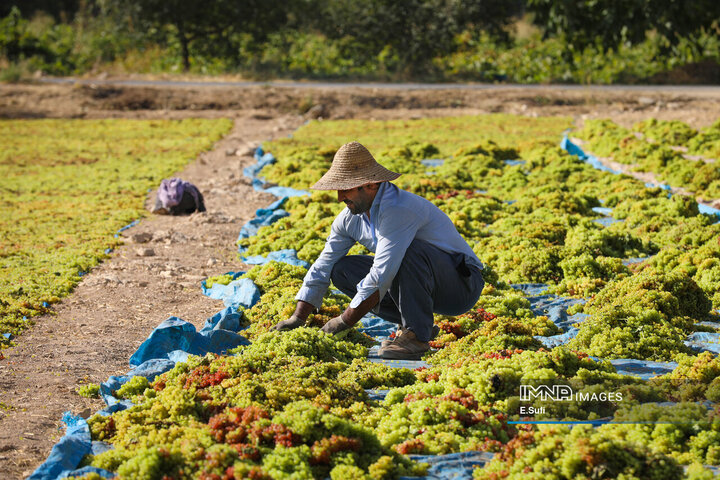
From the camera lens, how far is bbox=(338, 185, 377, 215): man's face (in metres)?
5.23

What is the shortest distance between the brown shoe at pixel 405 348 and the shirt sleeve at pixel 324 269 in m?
0.61

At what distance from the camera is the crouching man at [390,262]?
5.20 m

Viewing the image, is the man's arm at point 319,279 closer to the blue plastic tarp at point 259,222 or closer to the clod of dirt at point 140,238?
the blue plastic tarp at point 259,222

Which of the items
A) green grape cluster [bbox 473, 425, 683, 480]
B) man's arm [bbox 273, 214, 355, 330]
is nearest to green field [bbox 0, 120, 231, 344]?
man's arm [bbox 273, 214, 355, 330]

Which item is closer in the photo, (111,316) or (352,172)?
(352,172)

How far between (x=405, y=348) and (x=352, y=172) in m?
1.28

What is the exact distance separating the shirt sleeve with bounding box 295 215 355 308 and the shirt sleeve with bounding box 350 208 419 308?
429 mm

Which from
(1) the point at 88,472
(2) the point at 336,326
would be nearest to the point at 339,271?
(2) the point at 336,326

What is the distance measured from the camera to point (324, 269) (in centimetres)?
565

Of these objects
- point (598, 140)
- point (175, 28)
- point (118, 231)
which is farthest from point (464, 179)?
point (175, 28)

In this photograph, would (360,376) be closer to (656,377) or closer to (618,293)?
(656,377)

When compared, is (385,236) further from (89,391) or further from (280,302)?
(89,391)

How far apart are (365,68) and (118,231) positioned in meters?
19.5

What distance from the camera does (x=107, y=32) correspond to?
30.8 meters
